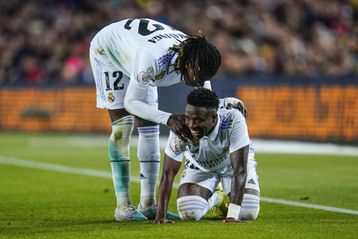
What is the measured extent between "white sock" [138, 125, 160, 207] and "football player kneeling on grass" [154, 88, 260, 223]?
278 millimetres

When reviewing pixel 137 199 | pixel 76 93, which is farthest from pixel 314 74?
pixel 137 199

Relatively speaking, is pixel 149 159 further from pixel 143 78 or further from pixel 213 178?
pixel 143 78

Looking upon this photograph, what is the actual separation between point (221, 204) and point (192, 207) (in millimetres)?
565

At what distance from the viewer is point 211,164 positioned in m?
9.58

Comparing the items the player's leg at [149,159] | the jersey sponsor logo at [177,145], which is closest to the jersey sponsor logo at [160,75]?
the player's leg at [149,159]

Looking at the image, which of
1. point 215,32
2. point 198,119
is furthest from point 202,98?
point 215,32

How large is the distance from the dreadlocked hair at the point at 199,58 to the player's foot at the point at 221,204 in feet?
4.55

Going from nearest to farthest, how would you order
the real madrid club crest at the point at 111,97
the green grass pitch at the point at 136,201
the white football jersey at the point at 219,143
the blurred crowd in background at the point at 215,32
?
the green grass pitch at the point at 136,201 → the white football jersey at the point at 219,143 → the real madrid club crest at the point at 111,97 → the blurred crowd in background at the point at 215,32

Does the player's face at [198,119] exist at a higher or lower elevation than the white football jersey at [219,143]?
higher

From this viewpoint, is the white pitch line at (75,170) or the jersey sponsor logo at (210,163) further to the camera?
the white pitch line at (75,170)

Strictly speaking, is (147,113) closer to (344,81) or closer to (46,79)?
(344,81)

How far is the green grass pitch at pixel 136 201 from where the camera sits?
8383 mm

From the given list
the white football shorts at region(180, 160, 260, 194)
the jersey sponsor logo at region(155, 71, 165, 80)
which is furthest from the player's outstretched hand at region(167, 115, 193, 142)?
the white football shorts at region(180, 160, 260, 194)

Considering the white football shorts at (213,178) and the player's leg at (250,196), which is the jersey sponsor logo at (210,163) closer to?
the white football shorts at (213,178)
